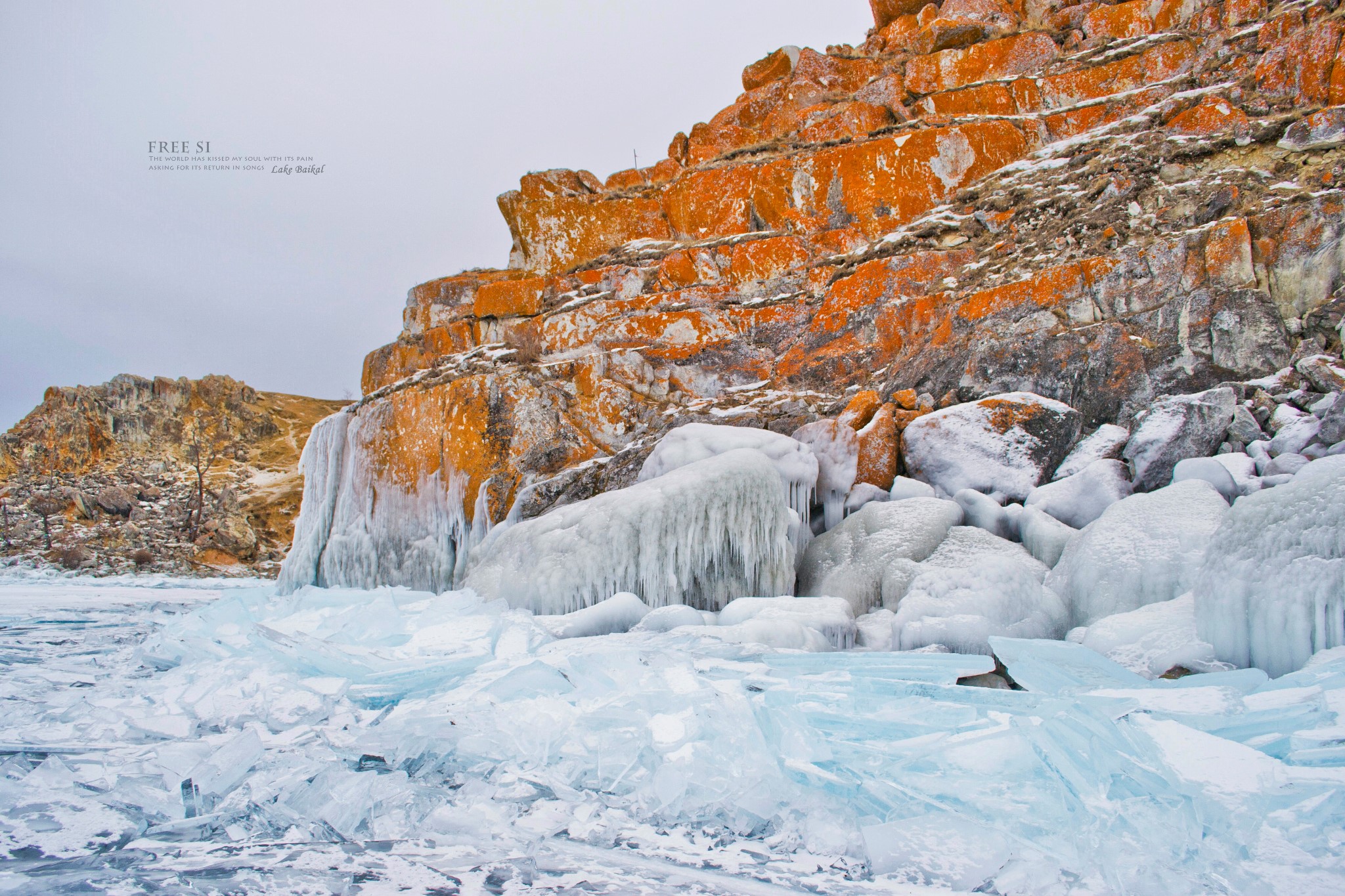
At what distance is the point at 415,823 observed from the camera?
179 centimetres

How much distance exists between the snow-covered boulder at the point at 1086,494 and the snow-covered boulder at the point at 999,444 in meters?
0.40

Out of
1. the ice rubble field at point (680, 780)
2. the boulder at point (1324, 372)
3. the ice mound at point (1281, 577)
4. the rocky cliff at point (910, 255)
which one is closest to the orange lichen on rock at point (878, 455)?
the rocky cliff at point (910, 255)

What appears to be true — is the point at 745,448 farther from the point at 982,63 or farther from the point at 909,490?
the point at 982,63

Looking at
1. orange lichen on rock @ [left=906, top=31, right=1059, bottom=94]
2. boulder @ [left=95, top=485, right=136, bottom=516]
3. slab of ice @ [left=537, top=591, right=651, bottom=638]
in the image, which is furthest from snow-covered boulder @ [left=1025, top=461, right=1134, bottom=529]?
boulder @ [left=95, top=485, right=136, bottom=516]

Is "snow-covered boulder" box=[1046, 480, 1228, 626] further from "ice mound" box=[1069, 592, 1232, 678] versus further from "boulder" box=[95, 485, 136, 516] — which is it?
"boulder" box=[95, 485, 136, 516]

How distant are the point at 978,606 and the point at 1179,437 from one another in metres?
2.78

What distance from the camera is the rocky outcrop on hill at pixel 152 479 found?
18109mm

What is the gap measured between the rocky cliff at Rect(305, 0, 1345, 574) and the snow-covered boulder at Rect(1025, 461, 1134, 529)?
1280 mm

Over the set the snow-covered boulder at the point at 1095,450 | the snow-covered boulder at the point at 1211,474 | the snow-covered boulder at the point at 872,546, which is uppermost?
the snow-covered boulder at the point at 1095,450

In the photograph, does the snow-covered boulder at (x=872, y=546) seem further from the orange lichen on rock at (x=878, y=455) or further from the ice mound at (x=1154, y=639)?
the ice mound at (x=1154, y=639)

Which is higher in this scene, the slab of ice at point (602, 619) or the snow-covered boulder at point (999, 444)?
the snow-covered boulder at point (999, 444)

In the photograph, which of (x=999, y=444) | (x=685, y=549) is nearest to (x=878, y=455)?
(x=999, y=444)

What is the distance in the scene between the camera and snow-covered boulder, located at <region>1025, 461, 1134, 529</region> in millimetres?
4996

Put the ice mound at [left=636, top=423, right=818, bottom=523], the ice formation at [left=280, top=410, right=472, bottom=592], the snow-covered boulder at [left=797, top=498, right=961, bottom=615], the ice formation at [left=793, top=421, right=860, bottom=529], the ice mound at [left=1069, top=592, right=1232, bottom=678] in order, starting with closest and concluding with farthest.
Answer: the ice mound at [left=1069, top=592, right=1232, bottom=678] < the snow-covered boulder at [left=797, top=498, right=961, bottom=615] < the ice mound at [left=636, top=423, right=818, bottom=523] < the ice formation at [left=793, top=421, right=860, bottom=529] < the ice formation at [left=280, top=410, right=472, bottom=592]
